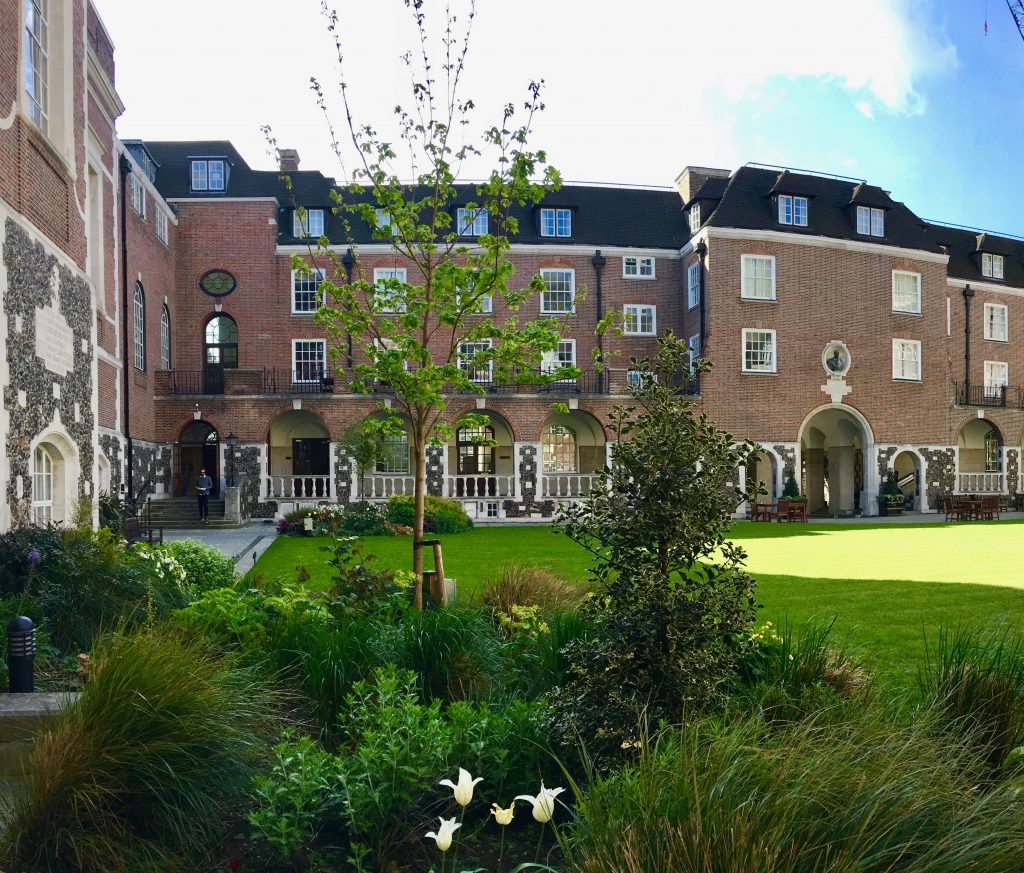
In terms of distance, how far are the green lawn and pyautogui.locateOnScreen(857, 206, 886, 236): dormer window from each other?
14286 millimetres

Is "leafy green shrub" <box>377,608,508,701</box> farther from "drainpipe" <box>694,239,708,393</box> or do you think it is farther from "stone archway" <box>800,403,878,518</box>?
"stone archway" <box>800,403,878,518</box>

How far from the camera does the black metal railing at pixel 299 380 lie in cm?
3048

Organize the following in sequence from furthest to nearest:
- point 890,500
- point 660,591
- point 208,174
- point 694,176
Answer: point 694,176 → point 890,500 → point 208,174 → point 660,591

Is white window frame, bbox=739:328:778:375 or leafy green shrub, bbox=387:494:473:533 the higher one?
white window frame, bbox=739:328:778:375

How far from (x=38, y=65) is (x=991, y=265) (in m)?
41.7

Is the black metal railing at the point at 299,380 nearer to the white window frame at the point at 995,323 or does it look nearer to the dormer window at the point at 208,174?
the dormer window at the point at 208,174

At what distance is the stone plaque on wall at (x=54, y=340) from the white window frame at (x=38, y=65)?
2.48 m

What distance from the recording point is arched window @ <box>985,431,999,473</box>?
3844 cm

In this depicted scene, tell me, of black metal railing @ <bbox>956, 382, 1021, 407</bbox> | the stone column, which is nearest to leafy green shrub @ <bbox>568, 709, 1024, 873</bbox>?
the stone column

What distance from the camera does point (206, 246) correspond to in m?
31.9

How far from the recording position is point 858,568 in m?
14.3

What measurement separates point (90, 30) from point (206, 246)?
42.9 ft

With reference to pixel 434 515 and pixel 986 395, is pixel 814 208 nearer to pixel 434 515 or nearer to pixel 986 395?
pixel 986 395

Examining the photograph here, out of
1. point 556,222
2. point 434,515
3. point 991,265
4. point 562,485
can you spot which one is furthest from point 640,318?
point 991,265
